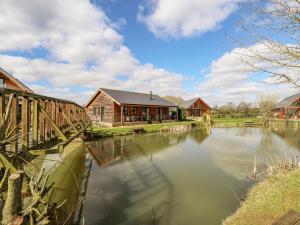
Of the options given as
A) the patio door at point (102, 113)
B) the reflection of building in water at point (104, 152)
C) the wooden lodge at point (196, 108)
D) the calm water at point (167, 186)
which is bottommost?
the calm water at point (167, 186)

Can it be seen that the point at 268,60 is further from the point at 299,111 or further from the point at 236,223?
the point at 299,111

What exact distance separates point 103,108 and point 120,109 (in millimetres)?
2429

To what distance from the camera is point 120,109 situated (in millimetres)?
27109

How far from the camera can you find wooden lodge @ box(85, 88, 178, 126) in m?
26.5

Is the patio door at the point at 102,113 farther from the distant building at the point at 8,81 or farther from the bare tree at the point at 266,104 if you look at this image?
the bare tree at the point at 266,104

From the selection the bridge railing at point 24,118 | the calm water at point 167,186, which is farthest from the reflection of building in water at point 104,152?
the bridge railing at point 24,118

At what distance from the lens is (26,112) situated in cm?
461

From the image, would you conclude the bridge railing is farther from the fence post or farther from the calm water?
the calm water

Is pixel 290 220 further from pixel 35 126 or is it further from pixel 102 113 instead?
pixel 102 113

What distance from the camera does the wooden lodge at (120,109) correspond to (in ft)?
86.8

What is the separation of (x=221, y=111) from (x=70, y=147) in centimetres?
4614

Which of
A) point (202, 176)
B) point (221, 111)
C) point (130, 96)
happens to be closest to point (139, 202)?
point (202, 176)

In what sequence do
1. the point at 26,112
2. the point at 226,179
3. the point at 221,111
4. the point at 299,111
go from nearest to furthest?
the point at 26,112, the point at 226,179, the point at 299,111, the point at 221,111

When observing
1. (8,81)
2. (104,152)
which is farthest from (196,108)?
(8,81)
